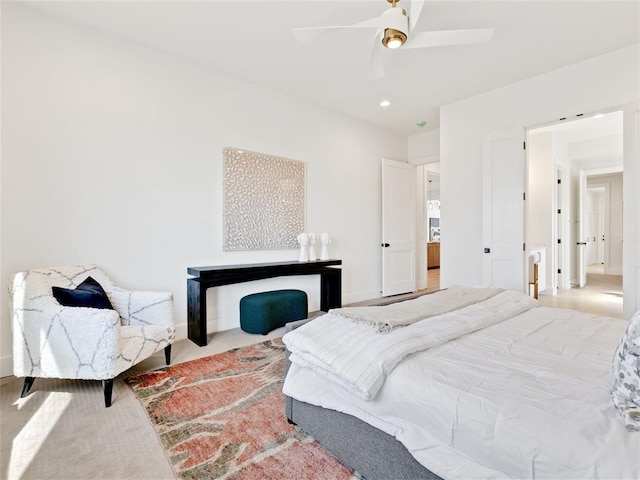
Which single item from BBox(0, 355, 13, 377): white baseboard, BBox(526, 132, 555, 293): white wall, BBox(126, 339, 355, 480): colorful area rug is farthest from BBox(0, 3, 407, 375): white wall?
BBox(526, 132, 555, 293): white wall

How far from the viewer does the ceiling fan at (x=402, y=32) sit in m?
2.17

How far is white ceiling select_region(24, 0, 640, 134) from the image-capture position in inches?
100

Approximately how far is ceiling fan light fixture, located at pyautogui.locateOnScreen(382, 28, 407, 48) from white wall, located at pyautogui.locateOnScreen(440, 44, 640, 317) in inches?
86.6

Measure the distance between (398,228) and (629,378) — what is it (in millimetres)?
4540

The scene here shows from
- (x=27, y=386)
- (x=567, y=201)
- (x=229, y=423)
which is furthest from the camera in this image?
(x=567, y=201)

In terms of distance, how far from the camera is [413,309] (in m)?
1.92

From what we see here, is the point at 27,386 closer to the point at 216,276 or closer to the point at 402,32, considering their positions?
the point at 216,276

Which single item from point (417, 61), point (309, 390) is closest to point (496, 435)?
point (309, 390)

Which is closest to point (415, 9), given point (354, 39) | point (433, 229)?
point (354, 39)

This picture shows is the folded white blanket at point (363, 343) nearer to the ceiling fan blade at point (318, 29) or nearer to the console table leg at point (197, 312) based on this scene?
the console table leg at point (197, 312)

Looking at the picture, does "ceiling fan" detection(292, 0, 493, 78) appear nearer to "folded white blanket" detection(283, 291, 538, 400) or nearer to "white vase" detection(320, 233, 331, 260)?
"folded white blanket" detection(283, 291, 538, 400)

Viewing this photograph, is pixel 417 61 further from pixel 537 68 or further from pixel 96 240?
pixel 96 240

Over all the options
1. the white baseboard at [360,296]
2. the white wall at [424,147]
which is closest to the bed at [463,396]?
the white baseboard at [360,296]

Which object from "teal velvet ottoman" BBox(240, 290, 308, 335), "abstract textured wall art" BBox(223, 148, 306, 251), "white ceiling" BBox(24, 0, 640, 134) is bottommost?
"teal velvet ottoman" BBox(240, 290, 308, 335)
